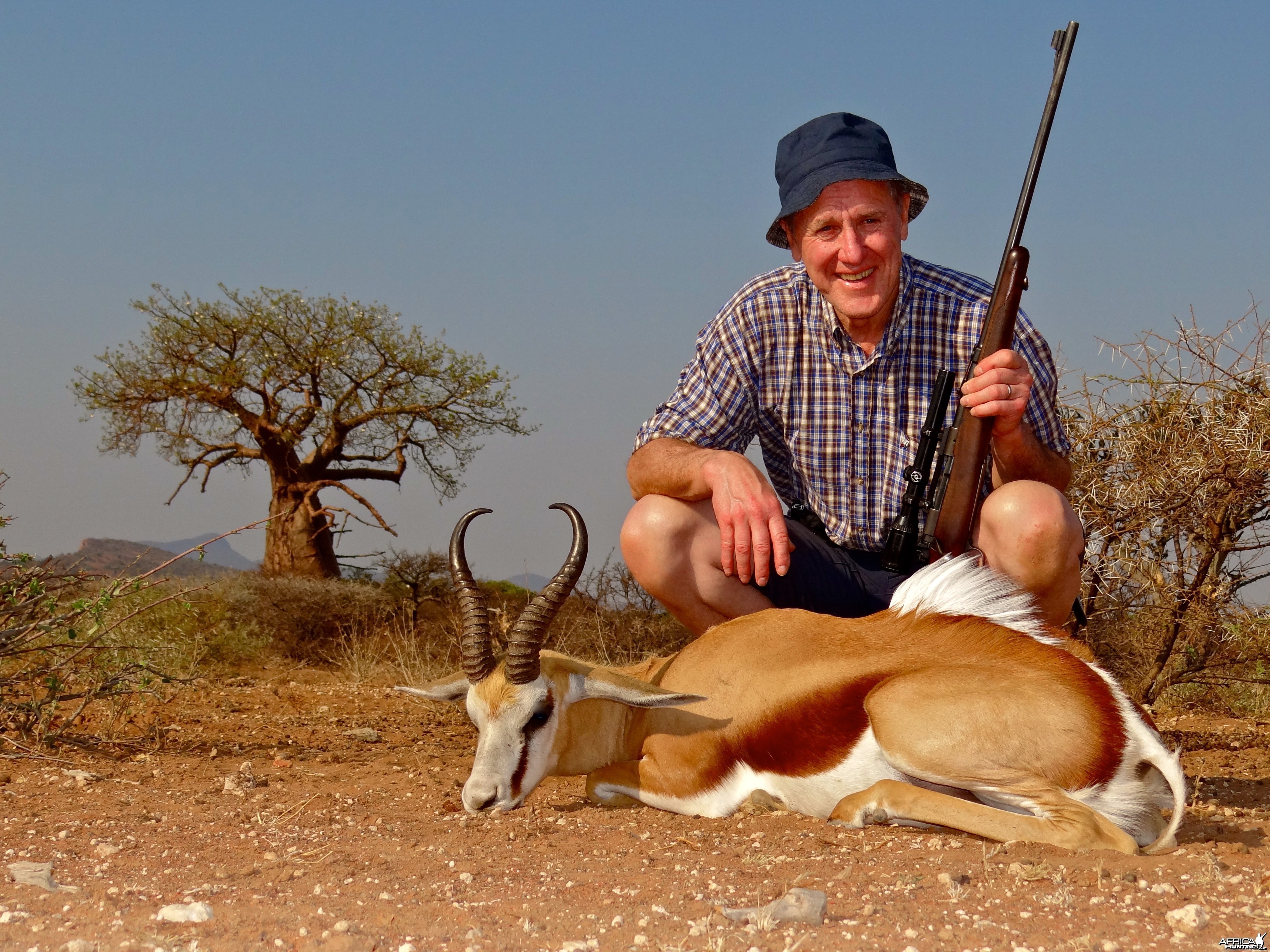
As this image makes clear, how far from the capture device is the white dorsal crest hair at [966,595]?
→ 4.07 m

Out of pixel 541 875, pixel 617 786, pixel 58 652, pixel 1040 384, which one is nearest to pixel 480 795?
pixel 617 786

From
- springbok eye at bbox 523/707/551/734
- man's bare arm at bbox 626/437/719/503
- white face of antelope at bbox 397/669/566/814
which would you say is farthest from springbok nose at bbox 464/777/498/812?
man's bare arm at bbox 626/437/719/503

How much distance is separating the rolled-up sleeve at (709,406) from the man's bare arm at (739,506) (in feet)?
1.30

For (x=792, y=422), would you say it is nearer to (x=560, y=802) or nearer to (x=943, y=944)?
(x=560, y=802)

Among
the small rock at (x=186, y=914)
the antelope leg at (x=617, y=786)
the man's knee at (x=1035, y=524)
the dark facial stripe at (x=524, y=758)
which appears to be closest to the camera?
the small rock at (x=186, y=914)

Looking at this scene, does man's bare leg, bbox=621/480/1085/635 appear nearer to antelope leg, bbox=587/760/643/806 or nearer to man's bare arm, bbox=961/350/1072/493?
man's bare arm, bbox=961/350/1072/493

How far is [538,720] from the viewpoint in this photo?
4.46m

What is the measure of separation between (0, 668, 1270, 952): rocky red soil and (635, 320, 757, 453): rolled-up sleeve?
179 cm

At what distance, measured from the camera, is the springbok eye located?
442cm

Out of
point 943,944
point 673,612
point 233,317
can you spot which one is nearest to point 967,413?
point 673,612

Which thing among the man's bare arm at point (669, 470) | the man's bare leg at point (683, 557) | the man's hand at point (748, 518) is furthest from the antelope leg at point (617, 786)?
the man's bare arm at point (669, 470)

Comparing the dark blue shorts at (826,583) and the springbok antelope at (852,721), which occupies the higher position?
the dark blue shorts at (826,583)

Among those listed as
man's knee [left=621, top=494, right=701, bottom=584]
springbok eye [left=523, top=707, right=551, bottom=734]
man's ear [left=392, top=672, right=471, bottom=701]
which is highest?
man's knee [left=621, top=494, right=701, bottom=584]

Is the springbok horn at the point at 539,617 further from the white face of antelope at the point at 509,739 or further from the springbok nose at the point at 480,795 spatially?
the springbok nose at the point at 480,795
